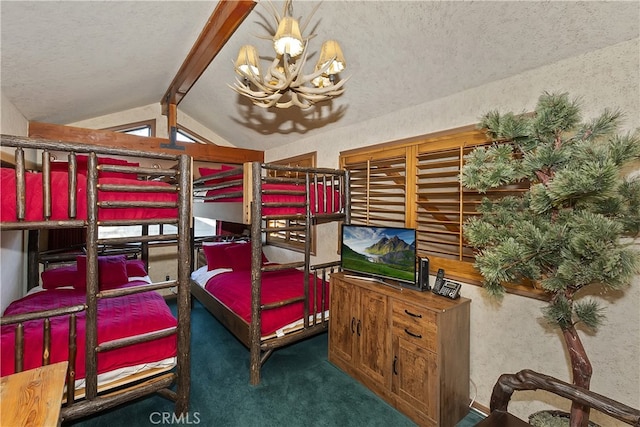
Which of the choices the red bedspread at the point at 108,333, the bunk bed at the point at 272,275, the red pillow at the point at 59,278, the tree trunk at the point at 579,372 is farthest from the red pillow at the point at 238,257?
the tree trunk at the point at 579,372

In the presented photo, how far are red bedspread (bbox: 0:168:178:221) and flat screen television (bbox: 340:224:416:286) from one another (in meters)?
1.61

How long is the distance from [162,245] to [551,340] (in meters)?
5.09

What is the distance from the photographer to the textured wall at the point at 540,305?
1.58m

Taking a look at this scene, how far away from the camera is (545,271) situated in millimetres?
1464

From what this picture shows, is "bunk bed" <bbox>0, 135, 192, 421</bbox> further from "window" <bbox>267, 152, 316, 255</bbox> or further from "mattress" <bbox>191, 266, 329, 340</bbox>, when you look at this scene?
"window" <bbox>267, 152, 316, 255</bbox>

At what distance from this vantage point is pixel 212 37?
2523 millimetres

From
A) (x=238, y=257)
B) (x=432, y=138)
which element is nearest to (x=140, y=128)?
(x=238, y=257)

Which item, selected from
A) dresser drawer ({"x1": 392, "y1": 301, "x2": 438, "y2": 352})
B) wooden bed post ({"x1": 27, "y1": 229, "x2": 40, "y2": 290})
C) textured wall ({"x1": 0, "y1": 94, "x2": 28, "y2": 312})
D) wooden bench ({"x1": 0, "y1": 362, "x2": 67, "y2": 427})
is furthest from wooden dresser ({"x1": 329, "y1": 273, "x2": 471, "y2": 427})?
wooden bed post ({"x1": 27, "y1": 229, "x2": 40, "y2": 290})

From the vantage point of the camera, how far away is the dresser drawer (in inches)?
76.9

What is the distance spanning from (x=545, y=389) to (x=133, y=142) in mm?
4941

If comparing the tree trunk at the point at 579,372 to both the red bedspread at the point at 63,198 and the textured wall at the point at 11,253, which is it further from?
the textured wall at the point at 11,253

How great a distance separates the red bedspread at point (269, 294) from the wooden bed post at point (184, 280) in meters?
0.71

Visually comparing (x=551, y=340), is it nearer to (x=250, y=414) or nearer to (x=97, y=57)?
(x=250, y=414)

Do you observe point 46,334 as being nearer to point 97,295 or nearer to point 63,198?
point 97,295
